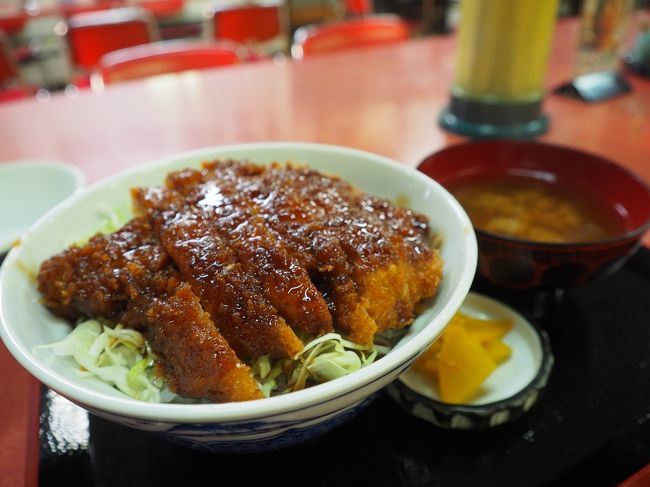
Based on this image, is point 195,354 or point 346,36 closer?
point 195,354

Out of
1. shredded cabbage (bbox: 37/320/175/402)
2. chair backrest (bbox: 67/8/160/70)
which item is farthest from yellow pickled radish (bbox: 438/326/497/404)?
chair backrest (bbox: 67/8/160/70)

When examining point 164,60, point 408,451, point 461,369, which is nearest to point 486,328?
point 461,369

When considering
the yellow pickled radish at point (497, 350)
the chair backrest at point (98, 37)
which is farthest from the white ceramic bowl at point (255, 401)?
the chair backrest at point (98, 37)

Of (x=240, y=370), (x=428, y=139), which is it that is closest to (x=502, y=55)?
(x=428, y=139)

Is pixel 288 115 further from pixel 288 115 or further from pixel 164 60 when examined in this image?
pixel 164 60

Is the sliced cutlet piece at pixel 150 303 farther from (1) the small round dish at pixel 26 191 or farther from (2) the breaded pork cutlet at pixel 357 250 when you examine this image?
(1) the small round dish at pixel 26 191

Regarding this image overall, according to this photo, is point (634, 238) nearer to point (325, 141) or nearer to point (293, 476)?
point (293, 476)
